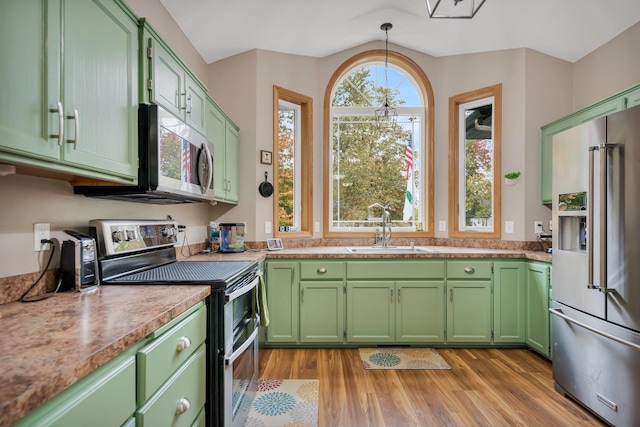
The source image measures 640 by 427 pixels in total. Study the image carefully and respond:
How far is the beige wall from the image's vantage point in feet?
8.97

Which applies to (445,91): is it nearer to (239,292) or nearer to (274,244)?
(274,244)

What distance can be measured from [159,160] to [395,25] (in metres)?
2.65

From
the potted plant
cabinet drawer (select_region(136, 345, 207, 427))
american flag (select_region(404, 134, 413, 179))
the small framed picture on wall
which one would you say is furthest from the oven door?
the potted plant

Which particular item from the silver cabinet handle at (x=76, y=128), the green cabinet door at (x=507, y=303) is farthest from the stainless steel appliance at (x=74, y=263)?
the green cabinet door at (x=507, y=303)

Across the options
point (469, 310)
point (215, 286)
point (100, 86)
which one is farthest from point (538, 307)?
point (100, 86)

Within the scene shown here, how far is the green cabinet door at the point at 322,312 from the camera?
9.14 ft

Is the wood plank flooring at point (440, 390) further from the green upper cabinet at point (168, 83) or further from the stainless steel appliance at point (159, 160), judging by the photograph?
the green upper cabinet at point (168, 83)

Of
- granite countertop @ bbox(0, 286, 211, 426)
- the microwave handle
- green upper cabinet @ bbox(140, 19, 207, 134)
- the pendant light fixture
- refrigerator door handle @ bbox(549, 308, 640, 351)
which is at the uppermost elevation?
the pendant light fixture

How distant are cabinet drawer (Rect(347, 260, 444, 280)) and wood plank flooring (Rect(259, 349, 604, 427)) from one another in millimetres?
672

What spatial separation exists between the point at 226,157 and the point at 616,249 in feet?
8.57

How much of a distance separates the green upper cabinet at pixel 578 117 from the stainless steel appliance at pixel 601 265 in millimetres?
609

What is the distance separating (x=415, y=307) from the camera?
2.79 meters

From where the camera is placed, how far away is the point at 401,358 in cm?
262

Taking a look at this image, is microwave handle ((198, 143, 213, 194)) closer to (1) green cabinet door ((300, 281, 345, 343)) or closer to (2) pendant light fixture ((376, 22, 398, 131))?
(1) green cabinet door ((300, 281, 345, 343))
